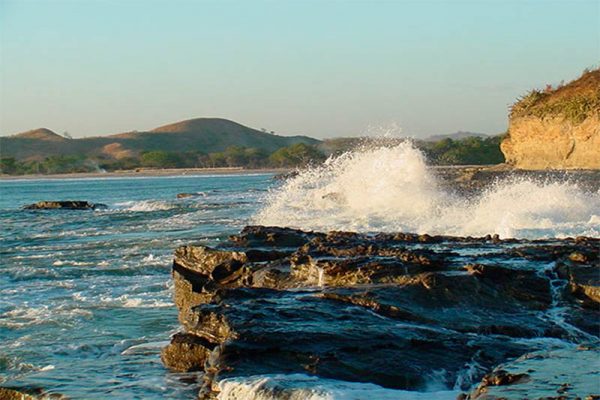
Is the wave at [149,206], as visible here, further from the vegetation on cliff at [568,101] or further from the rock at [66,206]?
the vegetation on cliff at [568,101]

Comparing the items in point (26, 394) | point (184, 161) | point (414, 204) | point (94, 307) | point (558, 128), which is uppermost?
point (558, 128)

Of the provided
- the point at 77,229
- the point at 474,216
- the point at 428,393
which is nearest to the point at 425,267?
the point at 428,393

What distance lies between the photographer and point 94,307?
1313 cm

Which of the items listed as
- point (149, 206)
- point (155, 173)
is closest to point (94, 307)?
point (149, 206)

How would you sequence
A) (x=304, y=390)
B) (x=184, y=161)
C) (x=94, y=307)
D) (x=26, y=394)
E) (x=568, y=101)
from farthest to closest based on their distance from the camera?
(x=184, y=161), (x=568, y=101), (x=94, y=307), (x=26, y=394), (x=304, y=390)

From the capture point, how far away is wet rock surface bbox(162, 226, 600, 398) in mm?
6965

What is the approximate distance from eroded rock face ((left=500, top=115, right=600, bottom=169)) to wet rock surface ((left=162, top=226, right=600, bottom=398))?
17987mm

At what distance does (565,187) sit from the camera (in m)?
19.5

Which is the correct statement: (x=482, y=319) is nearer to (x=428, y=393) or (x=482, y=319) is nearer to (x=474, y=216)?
(x=428, y=393)

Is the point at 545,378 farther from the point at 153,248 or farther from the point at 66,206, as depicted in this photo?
the point at 66,206

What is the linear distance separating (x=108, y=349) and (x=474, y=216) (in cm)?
Result: 1037

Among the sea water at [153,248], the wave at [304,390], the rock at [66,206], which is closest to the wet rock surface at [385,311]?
the wave at [304,390]

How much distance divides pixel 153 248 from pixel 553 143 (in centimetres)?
1603

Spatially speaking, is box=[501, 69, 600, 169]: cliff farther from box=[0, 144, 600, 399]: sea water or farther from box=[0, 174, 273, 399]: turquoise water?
box=[0, 174, 273, 399]: turquoise water
